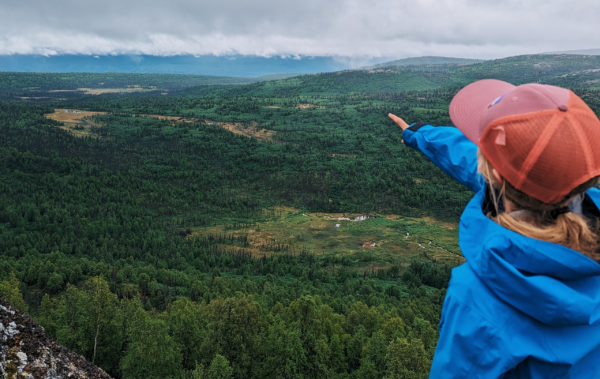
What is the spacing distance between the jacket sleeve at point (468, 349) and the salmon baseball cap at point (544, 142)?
905 mm

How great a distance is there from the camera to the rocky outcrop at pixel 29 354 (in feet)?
16.8

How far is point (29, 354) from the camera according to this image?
5.33 metres

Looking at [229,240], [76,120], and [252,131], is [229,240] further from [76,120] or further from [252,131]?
[76,120]

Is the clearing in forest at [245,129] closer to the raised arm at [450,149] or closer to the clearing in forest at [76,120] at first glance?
the clearing in forest at [76,120]

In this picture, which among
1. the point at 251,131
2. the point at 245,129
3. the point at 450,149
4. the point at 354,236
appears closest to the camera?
the point at 450,149

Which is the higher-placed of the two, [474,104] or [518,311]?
[474,104]

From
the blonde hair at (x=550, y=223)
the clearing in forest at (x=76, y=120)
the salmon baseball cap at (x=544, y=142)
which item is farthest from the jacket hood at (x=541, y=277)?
the clearing in forest at (x=76, y=120)

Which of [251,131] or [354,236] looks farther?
[251,131]

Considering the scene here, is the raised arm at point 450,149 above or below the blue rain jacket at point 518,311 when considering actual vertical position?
above

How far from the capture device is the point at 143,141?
156m

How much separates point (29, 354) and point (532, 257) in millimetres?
6384

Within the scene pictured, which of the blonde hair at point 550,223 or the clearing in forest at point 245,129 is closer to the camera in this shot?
the blonde hair at point 550,223

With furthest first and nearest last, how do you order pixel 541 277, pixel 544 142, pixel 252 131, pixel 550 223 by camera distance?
pixel 252 131
pixel 550 223
pixel 544 142
pixel 541 277

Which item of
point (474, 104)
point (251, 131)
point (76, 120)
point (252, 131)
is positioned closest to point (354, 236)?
point (474, 104)
